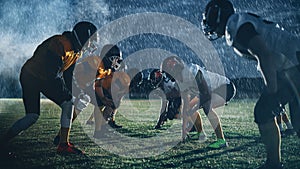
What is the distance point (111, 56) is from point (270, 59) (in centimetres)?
274

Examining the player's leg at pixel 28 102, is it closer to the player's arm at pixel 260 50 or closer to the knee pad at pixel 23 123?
the knee pad at pixel 23 123

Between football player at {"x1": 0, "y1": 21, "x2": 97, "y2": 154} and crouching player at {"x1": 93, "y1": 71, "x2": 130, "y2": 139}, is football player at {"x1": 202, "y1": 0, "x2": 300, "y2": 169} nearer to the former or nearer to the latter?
football player at {"x1": 0, "y1": 21, "x2": 97, "y2": 154}

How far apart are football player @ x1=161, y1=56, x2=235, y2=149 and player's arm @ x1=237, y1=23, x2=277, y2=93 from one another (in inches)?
56.7

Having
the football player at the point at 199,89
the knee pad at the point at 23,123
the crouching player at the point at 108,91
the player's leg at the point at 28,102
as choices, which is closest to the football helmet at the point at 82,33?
the player's leg at the point at 28,102

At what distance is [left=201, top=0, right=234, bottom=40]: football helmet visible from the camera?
3305mm

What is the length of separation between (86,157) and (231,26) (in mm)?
2199

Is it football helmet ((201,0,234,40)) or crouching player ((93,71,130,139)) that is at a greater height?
football helmet ((201,0,234,40))

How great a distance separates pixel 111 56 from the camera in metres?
5.15

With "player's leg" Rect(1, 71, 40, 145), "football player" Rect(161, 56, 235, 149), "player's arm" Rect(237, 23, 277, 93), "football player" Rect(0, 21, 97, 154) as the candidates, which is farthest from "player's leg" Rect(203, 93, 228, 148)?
"player's leg" Rect(1, 71, 40, 145)

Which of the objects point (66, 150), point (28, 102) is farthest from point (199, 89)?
point (28, 102)

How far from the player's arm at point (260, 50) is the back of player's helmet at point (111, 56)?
2551mm

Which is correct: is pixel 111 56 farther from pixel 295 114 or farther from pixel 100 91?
pixel 295 114

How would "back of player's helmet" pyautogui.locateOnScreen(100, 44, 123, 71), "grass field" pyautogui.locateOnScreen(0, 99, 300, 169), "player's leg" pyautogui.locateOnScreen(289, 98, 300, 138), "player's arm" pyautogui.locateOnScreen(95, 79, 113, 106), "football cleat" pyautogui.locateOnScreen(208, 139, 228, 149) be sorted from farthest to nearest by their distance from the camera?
"player's arm" pyautogui.locateOnScreen(95, 79, 113, 106), "back of player's helmet" pyautogui.locateOnScreen(100, 44, 123, 71), "football cleat" pyautogui.locateOnScreen(208, 139, 228, 149), "grass field" pyautogui.locateOnScreen(0, 99, 300, 169), "player's leg" pyautogui.locateOnScreen(289, 98, 300, 138)

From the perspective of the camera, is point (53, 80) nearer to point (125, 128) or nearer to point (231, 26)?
point (231, 26)
